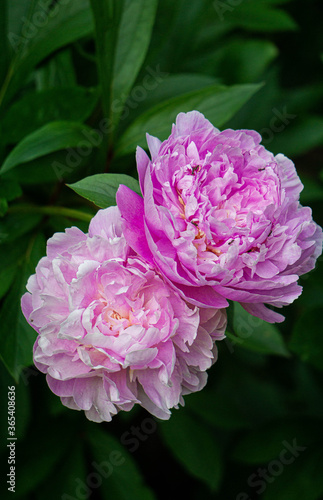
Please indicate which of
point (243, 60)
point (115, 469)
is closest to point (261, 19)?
point (243, 60)

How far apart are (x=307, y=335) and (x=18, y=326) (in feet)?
2.12

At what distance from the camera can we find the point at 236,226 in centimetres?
63

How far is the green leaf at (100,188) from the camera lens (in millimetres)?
684

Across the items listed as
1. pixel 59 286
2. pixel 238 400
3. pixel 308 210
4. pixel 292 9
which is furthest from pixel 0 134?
pixel 292 9

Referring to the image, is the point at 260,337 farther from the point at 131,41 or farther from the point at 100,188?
the point at 131,41

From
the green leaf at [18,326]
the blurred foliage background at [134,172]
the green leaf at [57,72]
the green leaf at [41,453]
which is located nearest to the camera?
the green leaf at [18,326]

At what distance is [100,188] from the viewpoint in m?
0.70

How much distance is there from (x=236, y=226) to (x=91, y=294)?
195mm

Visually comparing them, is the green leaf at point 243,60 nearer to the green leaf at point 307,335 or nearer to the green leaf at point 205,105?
the green leaf at point 205,105

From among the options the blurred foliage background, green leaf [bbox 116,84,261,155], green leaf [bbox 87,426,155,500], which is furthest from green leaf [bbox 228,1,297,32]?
green leaf [bbox 87,426,155,500]

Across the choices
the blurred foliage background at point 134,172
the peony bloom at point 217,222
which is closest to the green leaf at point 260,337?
the blurred foliage background at point 134,172

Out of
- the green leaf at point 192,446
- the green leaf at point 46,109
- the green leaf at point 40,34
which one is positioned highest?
the green leaf at point 40,34

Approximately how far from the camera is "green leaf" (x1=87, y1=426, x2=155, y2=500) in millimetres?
1306

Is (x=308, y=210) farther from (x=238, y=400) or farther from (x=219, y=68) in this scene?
(x=238, y=400)
